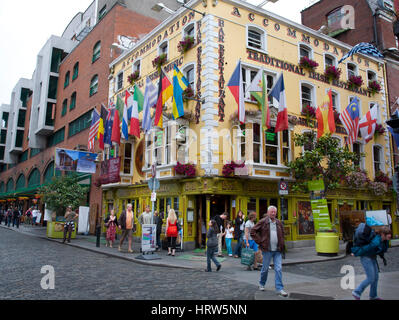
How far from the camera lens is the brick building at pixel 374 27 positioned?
2522 cm

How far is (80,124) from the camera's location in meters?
30.7

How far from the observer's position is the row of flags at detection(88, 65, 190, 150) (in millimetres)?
15578

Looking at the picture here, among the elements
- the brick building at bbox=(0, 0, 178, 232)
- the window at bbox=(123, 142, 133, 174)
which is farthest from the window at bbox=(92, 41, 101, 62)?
the window at bbox=(123, 142, 133, 174)

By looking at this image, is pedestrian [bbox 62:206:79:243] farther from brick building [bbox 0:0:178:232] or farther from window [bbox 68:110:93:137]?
window [bbox 68:110:93:137]

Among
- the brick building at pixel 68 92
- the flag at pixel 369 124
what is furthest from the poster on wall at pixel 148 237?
the flag at pixel 369 124

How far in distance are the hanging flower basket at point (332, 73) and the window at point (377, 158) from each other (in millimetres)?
5916

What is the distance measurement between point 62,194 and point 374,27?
85.5 feet

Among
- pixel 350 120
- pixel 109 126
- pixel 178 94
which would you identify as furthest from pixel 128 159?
pixel 350 120

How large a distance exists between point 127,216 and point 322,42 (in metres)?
16.5

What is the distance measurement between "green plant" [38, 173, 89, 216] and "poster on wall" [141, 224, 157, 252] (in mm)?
12039

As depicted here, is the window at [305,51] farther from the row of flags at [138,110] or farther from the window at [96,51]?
the window at [96,51]

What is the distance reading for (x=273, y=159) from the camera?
1747 cm

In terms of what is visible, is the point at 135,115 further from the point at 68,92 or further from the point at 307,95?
the point at 68,92
